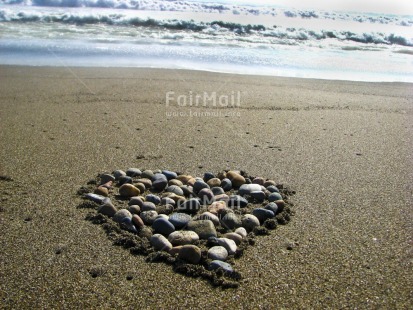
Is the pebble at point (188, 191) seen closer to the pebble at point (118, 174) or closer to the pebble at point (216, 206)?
the pebble at point (216, 206)

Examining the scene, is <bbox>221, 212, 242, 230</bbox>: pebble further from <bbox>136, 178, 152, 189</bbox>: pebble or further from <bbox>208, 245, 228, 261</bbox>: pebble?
<bbox>136, 178, 152, 189</bbox>: pebble

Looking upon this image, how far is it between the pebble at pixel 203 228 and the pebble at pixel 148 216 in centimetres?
24

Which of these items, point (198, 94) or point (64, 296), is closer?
point (64, 296)

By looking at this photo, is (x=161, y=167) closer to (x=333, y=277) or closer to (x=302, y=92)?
(x=333, y=277)

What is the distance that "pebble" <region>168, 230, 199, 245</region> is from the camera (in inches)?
101

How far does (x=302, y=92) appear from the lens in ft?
24.0

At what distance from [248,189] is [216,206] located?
39cm

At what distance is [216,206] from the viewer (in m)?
3.03

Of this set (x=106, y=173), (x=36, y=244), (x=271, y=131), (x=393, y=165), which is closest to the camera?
(x=36, y=244)

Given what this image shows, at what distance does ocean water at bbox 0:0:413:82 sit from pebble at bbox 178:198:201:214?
6597mm

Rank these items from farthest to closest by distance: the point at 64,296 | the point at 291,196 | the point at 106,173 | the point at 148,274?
the point at 106,173, the point at 291,196, the point at 148,274, the point at 64,296

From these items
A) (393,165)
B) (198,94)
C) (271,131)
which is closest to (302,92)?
(198,94)

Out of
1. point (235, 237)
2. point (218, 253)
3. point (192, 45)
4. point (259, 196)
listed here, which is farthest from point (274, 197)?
point (192, 45)

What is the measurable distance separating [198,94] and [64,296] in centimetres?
507
